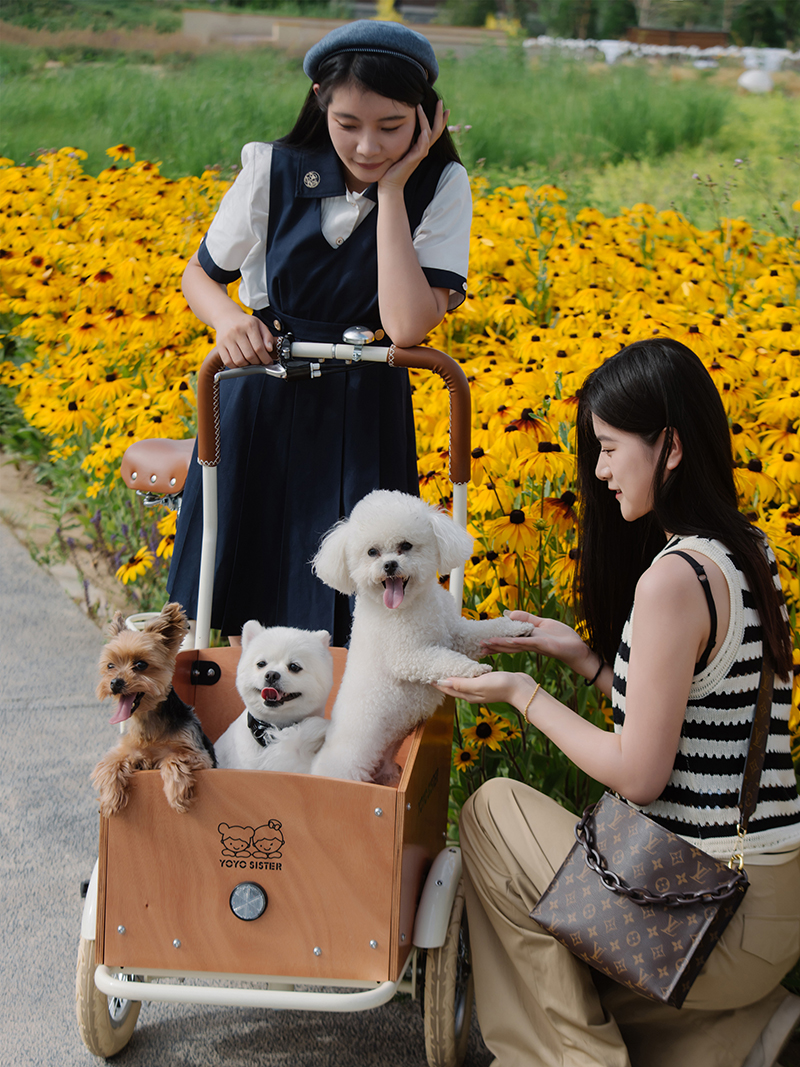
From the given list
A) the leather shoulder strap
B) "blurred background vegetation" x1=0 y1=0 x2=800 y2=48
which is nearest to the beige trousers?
the leather shoulder strap

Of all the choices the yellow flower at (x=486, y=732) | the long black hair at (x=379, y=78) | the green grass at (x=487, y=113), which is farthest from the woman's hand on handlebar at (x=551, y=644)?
the green grass at (x=487, y=113)

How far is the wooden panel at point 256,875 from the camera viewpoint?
1555 millimetres

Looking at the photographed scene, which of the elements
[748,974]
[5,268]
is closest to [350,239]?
[748,974]

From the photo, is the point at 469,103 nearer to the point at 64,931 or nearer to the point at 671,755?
the point at 64,931

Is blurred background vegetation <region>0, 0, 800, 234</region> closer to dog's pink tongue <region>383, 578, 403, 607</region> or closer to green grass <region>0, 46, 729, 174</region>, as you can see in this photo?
green grass <region>0, 46, 729, 174</region>

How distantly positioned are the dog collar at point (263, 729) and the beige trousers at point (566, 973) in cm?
39

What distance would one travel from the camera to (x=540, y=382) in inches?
111

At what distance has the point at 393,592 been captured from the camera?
1.67 metres

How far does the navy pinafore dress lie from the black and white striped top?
793mm

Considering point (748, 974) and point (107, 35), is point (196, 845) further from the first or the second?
point (107, 35)

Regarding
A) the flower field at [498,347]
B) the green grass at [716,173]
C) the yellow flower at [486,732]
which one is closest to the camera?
the yellow flower at [486,732]

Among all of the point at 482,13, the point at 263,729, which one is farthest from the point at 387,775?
the point at 482,13

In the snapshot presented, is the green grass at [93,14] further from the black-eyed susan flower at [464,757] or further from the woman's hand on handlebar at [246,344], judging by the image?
the black-eyed susan flower at [464,757]

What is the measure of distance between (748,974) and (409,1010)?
90 centimetres
